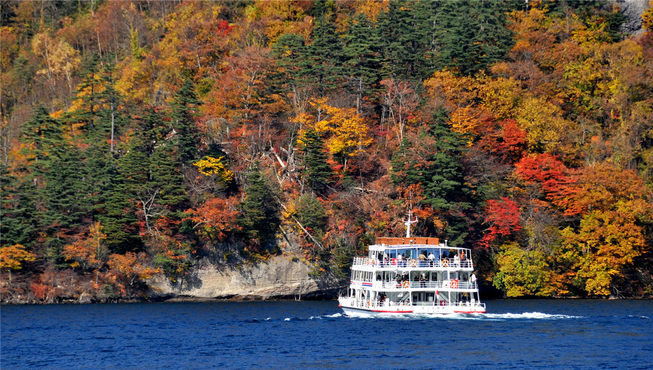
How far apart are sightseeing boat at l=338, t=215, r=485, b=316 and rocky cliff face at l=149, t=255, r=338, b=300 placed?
1344cm

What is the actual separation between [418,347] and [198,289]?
31892 millimetres

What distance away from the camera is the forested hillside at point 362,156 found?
7275 centimetres

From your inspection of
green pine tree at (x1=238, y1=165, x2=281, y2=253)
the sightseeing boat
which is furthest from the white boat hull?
green pine tree at (x1=238, y1=165, x2=281, y2=253)

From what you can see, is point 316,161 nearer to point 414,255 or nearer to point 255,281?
point 255,281

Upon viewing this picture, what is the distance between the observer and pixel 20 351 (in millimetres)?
48531

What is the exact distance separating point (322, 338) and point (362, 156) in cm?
3180

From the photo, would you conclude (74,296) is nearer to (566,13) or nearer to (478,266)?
(478,266)

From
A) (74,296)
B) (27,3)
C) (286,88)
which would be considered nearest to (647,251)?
(286,88)

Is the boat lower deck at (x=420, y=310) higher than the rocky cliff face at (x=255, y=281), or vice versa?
the rocky cliff face at (x=255, y=281)

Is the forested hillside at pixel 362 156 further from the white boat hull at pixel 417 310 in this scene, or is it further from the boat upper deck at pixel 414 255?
the white boat hull at pixel 417 310

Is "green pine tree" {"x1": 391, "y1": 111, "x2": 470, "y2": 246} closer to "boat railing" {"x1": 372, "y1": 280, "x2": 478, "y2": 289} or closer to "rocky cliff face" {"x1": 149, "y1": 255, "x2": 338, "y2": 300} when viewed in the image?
"rocky cliff face" {"x1": 149, "y1": 255, "x2": 338, "y2": 300}

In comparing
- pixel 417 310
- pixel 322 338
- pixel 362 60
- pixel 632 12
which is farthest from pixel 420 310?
pixel 632 12

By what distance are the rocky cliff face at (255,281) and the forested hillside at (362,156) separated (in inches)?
45.3

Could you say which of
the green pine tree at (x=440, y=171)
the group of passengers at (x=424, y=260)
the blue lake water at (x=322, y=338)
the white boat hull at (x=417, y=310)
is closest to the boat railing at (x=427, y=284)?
the group of passengers at (x=424, y=260)
